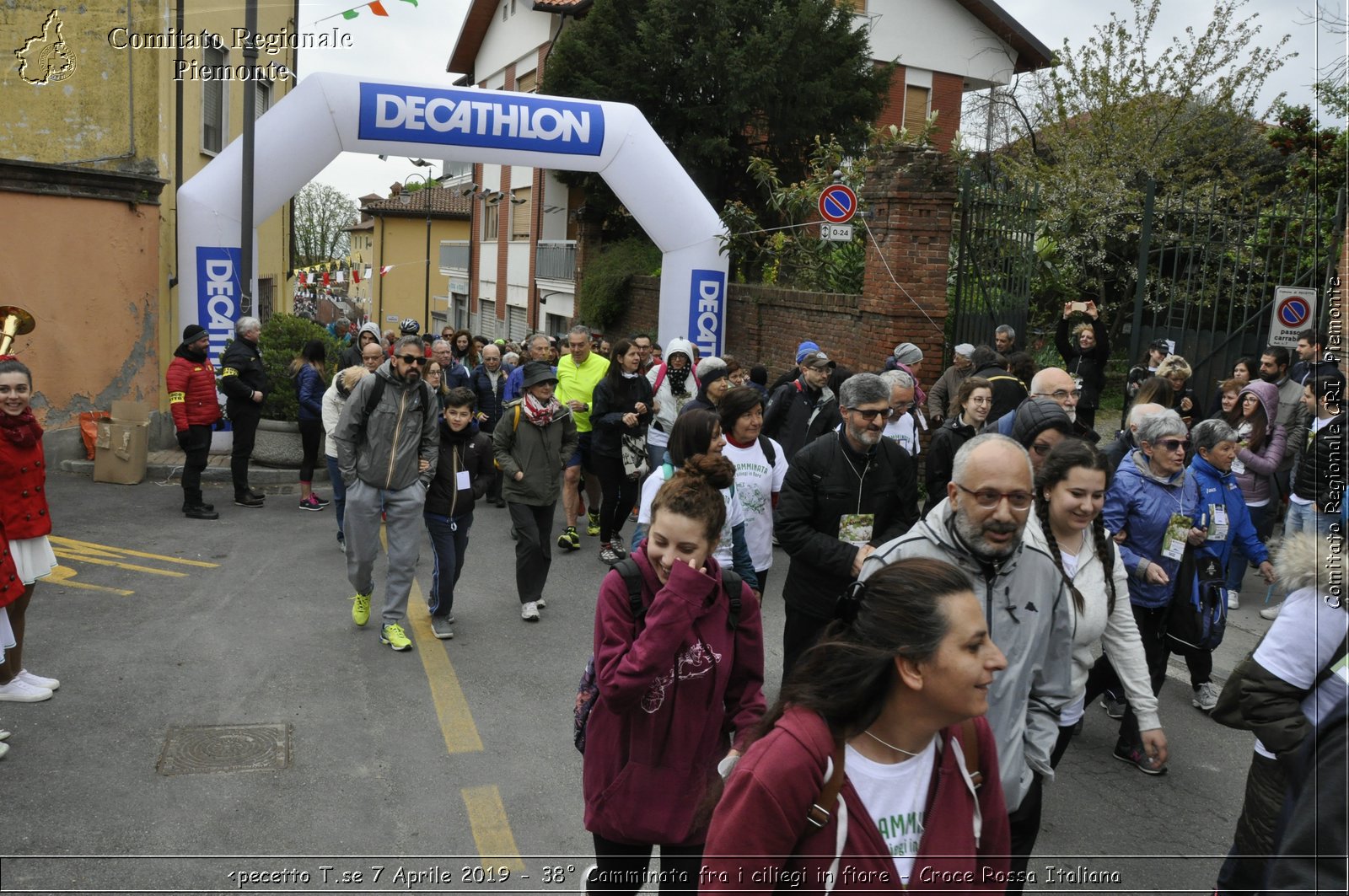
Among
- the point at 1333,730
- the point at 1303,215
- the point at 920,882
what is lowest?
the point at 920,882

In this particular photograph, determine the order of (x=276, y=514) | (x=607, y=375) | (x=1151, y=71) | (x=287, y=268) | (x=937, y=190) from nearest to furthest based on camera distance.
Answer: (x=607, y=375) < (x=276, y=514) < (x=937, y=190) < (x=1151, y=71) < (x=287, y=268)

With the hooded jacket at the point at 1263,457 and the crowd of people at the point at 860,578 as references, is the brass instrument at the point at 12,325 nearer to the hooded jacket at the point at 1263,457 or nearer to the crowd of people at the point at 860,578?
the crowd of people at the point at 860,578

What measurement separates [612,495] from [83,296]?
7.65m

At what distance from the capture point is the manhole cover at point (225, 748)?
16.6 feet

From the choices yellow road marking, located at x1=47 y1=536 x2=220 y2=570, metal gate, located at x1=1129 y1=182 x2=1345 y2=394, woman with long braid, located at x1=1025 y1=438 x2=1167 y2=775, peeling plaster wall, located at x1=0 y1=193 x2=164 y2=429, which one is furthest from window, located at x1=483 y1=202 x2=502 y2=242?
woman with long braid, located at x1=1025 y1=438 x2=1167 y2=775

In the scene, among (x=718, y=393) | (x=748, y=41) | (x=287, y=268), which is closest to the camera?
(x=718, y=393)

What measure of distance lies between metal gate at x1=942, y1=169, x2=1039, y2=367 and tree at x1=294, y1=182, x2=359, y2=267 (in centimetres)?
7074

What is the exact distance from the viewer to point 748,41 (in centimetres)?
2102

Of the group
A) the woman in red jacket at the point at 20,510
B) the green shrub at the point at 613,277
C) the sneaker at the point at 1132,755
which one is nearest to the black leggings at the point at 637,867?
the sneaker at the point at 1132,755

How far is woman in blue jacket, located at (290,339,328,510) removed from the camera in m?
11.3

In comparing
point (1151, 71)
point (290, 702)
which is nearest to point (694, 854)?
point (290, 702)

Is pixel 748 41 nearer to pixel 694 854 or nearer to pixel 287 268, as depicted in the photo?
pixel 287 268

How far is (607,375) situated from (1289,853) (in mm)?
7908

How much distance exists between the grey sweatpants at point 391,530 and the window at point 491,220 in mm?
29794
